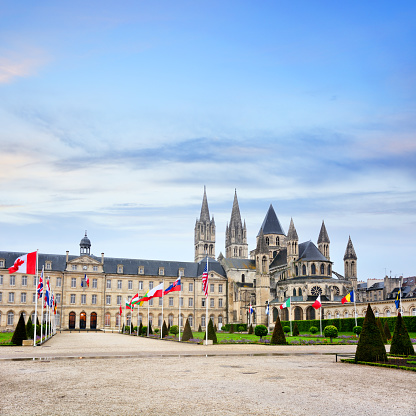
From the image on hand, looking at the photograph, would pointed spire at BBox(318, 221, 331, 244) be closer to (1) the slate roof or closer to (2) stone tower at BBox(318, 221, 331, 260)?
(2) stone tower at BBox(318, 221, 331, 260)

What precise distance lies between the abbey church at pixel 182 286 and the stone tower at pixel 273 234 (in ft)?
45.9

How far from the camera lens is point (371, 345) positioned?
759 inches

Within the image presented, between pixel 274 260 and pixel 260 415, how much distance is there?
99.8 m

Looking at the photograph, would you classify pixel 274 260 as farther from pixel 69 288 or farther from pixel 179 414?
pixel 179 414

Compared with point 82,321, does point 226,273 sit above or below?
above

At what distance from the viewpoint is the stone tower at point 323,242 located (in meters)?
98.1

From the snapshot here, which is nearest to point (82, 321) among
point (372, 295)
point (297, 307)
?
point (297, 307)

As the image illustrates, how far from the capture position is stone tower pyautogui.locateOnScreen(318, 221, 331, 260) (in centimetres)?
9812

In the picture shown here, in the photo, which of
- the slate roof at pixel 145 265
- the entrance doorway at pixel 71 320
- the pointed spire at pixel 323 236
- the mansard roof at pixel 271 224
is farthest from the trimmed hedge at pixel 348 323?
the mansard roof at pixel 271 224

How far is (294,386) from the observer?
43.2 ft

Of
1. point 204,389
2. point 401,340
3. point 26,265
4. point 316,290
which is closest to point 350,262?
point 316,290

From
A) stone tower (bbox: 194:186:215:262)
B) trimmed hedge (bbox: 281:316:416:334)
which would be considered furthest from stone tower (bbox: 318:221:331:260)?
trimmed hedge (bbox: 281:316:416:334)

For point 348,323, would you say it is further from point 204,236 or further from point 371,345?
point 204,236

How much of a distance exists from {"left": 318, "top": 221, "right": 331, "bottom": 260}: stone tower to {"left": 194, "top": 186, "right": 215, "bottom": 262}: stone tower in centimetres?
2551
